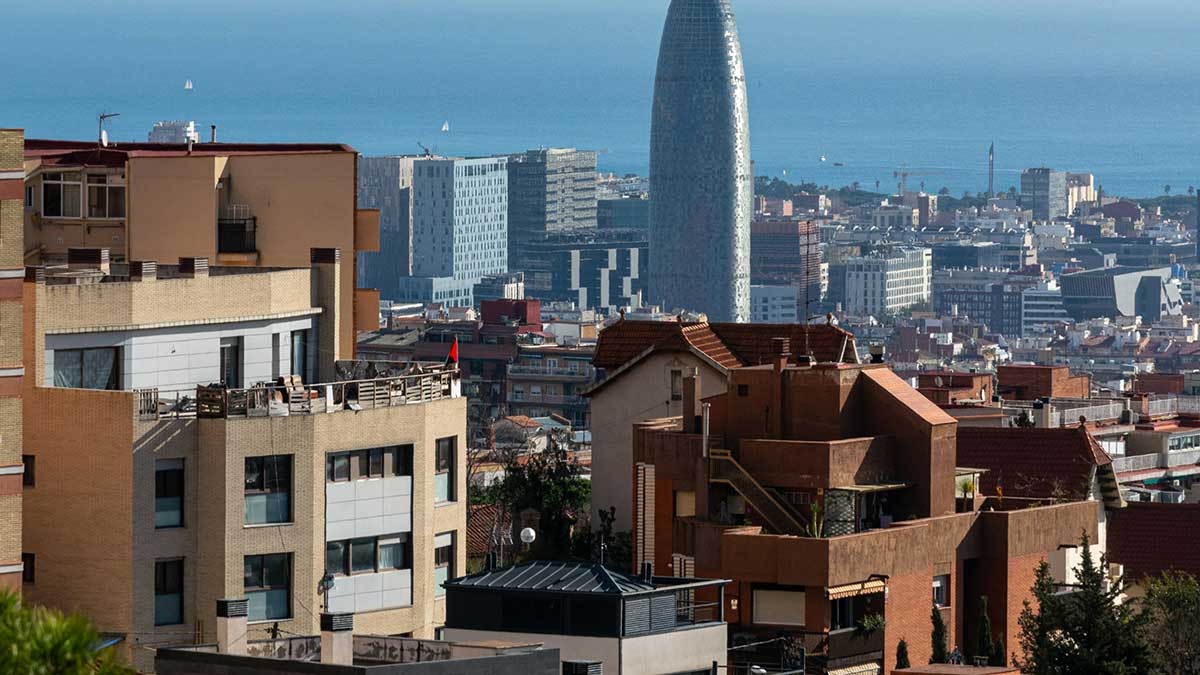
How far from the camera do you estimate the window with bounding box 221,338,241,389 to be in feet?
96.3

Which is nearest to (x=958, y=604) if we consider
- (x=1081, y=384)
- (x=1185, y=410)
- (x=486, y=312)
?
(x=1081, y=384)

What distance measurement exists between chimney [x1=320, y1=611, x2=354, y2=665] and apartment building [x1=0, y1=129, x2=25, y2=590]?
13.1ft

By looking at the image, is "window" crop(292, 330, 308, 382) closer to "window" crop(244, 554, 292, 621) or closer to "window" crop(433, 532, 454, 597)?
"window" crop(433, 532, 454, 597)

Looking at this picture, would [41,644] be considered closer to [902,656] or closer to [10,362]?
[10,362]

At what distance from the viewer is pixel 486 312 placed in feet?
534

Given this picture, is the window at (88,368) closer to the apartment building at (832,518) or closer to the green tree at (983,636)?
the apartment building at (832,518)

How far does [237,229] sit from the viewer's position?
34031 mm

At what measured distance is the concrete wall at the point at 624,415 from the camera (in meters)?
36.2

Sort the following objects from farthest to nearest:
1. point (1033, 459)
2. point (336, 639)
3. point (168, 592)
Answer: point (1033, 459) < point (168, 592) < point (336, 639)

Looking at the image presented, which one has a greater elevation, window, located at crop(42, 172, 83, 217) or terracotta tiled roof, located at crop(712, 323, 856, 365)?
window, located at crop(42, 172, 83, 217)

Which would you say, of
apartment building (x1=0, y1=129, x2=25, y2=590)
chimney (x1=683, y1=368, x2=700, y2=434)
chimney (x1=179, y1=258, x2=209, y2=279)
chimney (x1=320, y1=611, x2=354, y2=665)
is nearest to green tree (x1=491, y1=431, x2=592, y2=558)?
chimney (x1=683, y1=368, x2=700, y2=434)

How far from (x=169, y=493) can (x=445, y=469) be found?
3.48 m

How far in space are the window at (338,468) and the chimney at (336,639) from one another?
6.27 metres

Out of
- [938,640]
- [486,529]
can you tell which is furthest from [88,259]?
[486,529]
